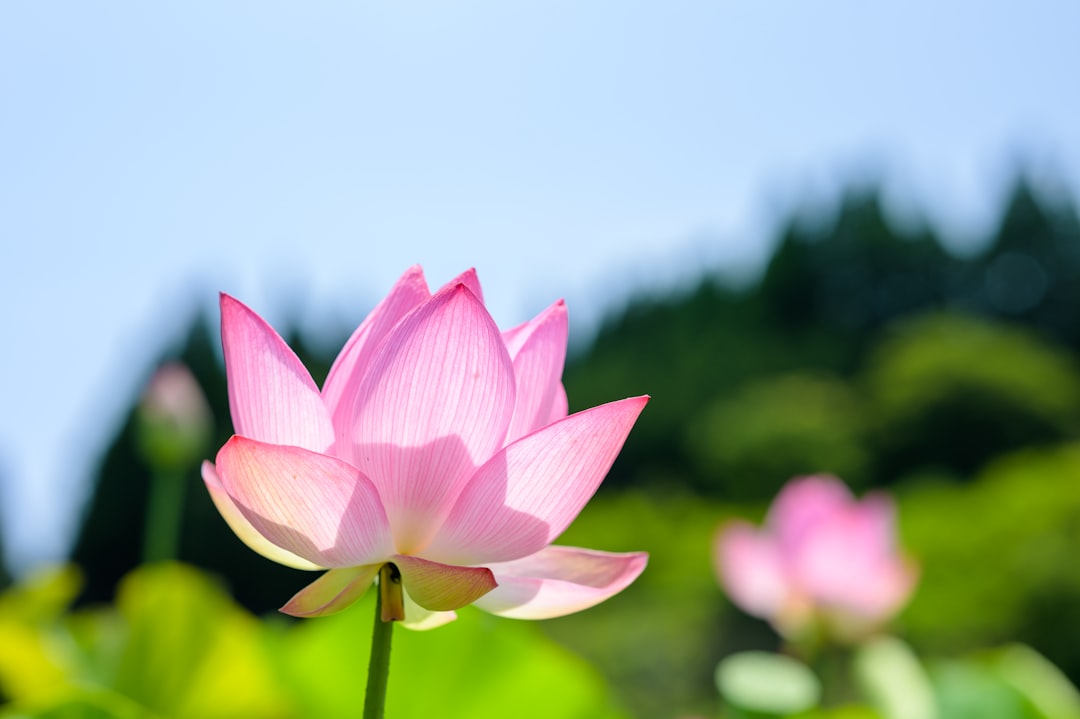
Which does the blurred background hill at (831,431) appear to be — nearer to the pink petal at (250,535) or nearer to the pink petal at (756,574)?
the pink petal at (756,574)

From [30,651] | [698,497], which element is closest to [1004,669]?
[30,651]

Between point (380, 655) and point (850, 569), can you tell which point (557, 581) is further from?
point (850, 569)

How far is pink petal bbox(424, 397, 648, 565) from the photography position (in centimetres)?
25

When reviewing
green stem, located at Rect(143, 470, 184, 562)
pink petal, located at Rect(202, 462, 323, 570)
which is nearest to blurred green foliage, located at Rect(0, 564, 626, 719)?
pink petal, located at Rect(202, 462, 323, 570)

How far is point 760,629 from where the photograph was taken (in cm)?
457

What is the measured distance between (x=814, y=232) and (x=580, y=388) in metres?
4.88

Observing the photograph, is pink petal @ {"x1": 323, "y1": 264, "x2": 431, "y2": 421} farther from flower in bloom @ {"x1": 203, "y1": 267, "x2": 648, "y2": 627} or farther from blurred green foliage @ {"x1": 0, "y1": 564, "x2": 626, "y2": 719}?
blurred green foliage @ {"x1": 0, "y1": 564, "x2": 626, "y2": 719}

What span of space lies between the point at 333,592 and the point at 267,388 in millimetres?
55

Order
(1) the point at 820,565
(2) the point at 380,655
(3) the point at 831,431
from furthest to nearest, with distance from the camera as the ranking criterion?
1. (3) the point at 831,431
2. (1) the point at 820,565
3. (2) the point at 380,655

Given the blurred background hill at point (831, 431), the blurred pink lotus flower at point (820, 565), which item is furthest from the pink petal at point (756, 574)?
the blurred background hill at point (831, 431)

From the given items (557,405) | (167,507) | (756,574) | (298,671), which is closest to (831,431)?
(167,507)

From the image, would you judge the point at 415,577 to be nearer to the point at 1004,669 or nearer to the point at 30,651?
the point at 1004,669

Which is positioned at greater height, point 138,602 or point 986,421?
point 138,602

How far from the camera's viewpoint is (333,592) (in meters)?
0.26
